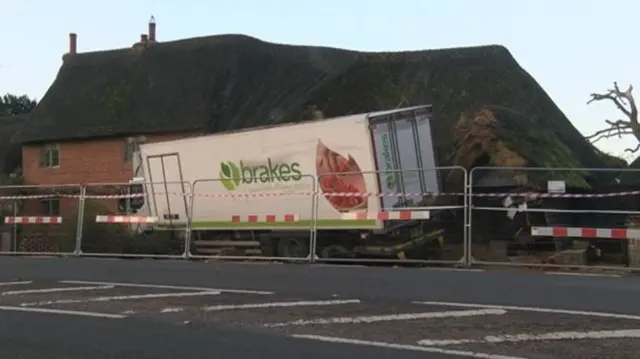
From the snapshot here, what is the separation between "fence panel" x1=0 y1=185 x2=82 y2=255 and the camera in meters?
A: 19.0

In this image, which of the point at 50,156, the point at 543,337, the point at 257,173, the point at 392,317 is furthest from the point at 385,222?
the point at 50,156

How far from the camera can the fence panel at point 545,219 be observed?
50.1ft

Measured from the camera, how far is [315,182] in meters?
15.6

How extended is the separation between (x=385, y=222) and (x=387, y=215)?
1.76 m

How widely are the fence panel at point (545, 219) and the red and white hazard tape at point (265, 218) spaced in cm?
408

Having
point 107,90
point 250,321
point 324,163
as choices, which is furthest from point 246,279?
point 107,90

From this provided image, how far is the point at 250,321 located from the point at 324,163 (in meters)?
9.87

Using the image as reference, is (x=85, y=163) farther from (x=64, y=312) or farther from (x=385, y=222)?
(x=64, y=312)

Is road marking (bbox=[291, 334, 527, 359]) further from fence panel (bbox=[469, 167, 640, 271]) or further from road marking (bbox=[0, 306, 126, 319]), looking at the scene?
fence panel (bbox=[469, 167, 640, 271])

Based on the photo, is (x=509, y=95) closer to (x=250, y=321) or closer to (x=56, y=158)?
(x=56, y=158)

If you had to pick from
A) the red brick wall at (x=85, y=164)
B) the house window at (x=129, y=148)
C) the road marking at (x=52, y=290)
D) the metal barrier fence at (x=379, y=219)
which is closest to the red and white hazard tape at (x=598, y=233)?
the metal barrier fence at (x=379, y=219)

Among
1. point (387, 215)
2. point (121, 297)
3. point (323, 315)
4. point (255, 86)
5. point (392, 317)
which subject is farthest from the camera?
point (255, 86)

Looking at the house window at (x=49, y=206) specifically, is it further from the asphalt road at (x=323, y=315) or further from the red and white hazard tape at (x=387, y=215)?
the asphalt road at (x=323, y=315)

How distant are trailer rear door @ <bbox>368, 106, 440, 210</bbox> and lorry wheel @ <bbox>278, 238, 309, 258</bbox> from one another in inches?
95.6
